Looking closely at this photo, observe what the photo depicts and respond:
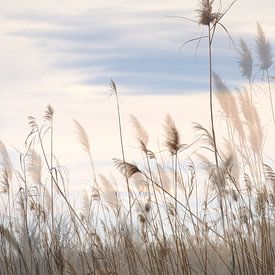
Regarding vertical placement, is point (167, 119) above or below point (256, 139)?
below

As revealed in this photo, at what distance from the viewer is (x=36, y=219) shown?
16.8 ft

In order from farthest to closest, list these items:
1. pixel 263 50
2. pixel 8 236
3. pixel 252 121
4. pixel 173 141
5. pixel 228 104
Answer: pixel 263 50
pixel 252 121
pixel 228 104
pixel 8 236
pixel 173 141

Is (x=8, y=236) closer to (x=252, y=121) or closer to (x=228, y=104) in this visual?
(x=228, y=104)

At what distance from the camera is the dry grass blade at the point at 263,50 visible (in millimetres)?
7066

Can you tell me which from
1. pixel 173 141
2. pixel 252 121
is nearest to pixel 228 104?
pixel 252 121

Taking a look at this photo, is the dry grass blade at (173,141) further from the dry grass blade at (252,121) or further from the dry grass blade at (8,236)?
the dry grass blade at (252,121)

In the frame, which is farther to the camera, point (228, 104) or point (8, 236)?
point (228, 104)

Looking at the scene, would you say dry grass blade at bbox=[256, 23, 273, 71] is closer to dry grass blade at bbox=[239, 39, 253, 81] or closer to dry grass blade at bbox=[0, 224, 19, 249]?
dry grass blade at bbox=[239, 39, 253, 81]

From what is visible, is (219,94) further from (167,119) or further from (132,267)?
(132,267)

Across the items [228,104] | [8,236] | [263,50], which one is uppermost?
[263,50]

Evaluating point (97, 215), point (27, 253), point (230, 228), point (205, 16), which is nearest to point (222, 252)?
point (230, 228)

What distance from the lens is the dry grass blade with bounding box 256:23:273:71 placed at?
7066 mm

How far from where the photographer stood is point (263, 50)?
7199mm

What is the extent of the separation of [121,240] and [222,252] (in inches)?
36.1
